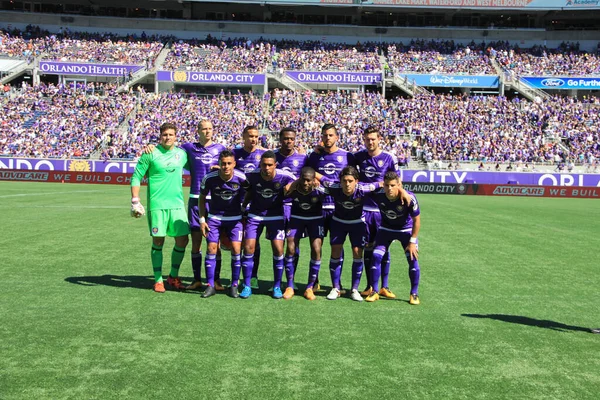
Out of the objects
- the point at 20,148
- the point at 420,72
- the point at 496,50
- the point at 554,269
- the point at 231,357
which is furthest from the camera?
the point at 496,50

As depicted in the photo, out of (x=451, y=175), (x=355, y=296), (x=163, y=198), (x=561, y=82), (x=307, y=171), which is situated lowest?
(x=355, y=296)

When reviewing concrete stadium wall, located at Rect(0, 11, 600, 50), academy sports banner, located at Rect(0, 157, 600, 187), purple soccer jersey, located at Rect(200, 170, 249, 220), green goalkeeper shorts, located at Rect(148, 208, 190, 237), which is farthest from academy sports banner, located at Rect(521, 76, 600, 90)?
green goalkeeper shorts, located at Rect(148, 208, 190, 237)

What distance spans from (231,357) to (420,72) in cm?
4940

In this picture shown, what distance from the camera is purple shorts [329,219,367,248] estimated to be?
26.8ft

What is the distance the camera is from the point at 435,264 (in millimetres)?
10969

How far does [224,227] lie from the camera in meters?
8.27

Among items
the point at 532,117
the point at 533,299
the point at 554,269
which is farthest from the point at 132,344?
the point at 532,117

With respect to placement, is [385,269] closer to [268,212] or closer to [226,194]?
[268,212]

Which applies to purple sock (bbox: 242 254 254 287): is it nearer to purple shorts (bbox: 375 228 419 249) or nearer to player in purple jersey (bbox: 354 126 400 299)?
Answer: player in purple jersey (bbox: 354 126 400 299)

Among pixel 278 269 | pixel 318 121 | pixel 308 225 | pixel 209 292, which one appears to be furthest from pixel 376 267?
pixel 318 121

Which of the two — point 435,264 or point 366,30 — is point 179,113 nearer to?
point 366,30

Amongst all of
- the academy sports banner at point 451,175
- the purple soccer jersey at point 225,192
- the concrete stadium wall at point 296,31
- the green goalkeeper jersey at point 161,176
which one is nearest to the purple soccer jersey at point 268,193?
the purple soccer jersey at point 225,192

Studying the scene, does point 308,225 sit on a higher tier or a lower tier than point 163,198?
lower

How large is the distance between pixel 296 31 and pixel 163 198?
51343 mm
